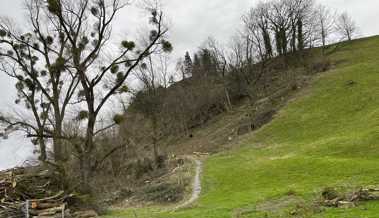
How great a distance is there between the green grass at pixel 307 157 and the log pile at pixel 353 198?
0.81 metres

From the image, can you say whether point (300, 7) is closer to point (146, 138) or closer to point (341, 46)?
point (341, 46)

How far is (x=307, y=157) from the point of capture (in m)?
34.1

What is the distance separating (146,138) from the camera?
74.2 metres

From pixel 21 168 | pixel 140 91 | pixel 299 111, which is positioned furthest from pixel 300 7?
pixel 21 168

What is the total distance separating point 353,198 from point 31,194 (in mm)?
14198

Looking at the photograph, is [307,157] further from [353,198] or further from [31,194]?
[31,194]

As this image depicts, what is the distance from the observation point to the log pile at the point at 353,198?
52.5 feet

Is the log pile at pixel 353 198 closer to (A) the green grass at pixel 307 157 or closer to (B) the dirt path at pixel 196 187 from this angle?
(A) the green grass at pixel 307 157

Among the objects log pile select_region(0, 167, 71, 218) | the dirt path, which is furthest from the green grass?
log pile select_region(0, 167, 71, 218)

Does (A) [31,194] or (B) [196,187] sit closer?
(A) [31,194]

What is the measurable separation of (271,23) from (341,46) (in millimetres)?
19542

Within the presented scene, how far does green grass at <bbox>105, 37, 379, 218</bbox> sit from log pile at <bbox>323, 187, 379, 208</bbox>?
2.64ft

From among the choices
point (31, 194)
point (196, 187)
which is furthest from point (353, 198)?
point (196, 187)

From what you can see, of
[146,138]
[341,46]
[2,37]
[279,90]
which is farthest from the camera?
[341,46]
